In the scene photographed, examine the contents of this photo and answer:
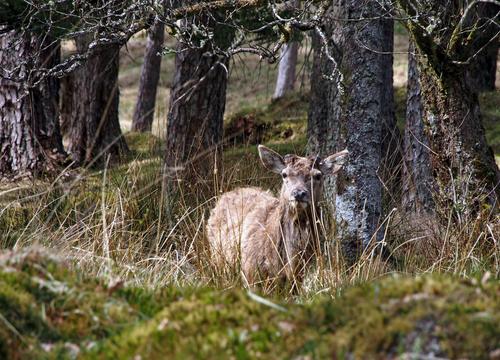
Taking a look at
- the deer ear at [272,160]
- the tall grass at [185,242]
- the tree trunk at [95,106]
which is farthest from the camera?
the tree trunk at [95,106]

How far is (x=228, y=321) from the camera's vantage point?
3.19 m

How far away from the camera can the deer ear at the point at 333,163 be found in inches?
291

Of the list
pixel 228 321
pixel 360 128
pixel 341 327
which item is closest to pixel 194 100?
pixel 360 128

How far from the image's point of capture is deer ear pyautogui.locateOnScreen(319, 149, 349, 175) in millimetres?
7391

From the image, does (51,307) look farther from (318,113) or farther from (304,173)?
(318,113)

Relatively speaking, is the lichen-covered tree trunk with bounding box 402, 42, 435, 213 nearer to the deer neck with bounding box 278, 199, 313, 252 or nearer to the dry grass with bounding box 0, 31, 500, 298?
the dry grass with bounding box 0, 31, 500, 298

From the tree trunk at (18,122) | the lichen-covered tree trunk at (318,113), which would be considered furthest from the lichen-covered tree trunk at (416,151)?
the tree trunk at (18,122)

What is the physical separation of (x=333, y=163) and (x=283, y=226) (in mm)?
764

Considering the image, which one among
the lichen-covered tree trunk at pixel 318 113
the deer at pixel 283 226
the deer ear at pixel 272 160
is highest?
the lichen-covered tree trunk at pixel 318 113

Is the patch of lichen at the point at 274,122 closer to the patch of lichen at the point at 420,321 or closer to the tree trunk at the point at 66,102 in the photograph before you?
the tree trunk at the point at 66,102

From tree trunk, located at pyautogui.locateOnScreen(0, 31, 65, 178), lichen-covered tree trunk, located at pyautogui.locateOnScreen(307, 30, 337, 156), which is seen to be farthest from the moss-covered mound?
tree trunk, located at pyautogui.locateOnScreen(0, 31, 65, 178)

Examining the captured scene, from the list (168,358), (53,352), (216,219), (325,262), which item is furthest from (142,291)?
(216,219)

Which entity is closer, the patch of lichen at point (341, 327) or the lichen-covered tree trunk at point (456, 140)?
the patch of lichen at point (341, 327)

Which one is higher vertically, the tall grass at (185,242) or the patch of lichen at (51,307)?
the patch of lichen at (51,307)
